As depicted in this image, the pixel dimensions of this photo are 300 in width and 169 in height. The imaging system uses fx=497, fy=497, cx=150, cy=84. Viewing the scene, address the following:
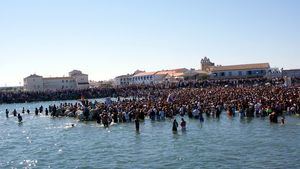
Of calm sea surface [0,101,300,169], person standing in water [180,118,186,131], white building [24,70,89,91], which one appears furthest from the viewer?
white building [24,70,89,91]

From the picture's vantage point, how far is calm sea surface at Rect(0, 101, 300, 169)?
82.2 feet

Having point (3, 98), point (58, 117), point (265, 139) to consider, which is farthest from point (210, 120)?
point (3, 98)

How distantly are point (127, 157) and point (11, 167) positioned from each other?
6230 mm

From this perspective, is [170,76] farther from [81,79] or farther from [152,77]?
[81,79]

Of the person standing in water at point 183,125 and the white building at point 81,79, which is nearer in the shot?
the person standing in water at point 183,125

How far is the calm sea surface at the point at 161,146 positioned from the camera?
2506 centimetres

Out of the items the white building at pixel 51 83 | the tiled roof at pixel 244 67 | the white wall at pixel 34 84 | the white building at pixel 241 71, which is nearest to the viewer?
the white building at pixel 241 71

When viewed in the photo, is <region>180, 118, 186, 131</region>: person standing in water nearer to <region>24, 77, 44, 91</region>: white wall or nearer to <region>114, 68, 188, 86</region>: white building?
<region>114, 68, 188, 86</region>: white building

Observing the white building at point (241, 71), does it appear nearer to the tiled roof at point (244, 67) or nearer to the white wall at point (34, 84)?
the tiled roof at point (244, 67)

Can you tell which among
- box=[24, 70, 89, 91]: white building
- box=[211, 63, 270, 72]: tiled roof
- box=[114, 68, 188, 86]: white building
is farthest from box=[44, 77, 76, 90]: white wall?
box=[211, 63, 270, 72]: tiled roof

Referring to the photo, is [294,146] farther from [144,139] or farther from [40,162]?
[40,162]

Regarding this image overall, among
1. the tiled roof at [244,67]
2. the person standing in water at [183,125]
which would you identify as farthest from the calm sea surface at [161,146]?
the tiled roof at [244,67]

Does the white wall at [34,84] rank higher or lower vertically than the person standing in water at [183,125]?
higher

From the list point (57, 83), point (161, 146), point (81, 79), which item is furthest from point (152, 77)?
point (161, 146)
